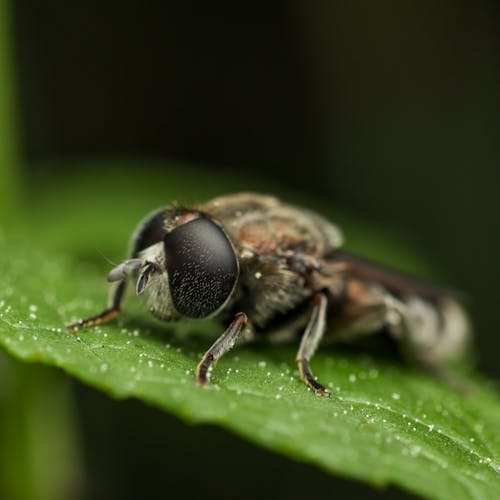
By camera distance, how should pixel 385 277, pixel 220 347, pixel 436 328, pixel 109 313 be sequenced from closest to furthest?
1. pixel 220 347
2. pixel 109 313
3. pixel 385 277
4. pixel 436 328

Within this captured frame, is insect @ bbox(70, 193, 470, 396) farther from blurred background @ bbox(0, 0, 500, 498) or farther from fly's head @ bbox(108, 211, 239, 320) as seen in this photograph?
blurred background @ bbox(0, 0, 500, 498)

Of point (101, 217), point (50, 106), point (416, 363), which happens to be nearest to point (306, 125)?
point (50, 106)

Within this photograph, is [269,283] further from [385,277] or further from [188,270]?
[385,277]

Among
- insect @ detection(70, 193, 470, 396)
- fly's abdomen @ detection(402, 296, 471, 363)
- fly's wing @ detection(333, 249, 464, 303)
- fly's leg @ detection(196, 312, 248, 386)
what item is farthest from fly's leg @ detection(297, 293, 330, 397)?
fly's abdomen @ detection(402, 296, 471, 363)

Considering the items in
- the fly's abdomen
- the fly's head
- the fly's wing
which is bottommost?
the fly's abdomen

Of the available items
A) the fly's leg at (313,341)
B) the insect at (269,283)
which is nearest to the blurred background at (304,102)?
the insect at (269,283)

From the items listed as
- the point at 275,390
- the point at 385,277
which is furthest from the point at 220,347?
the point at 385,277
